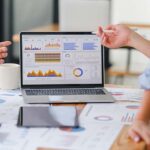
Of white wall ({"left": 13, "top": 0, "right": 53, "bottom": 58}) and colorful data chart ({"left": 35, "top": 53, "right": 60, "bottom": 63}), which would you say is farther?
white wall ({"left": 13, "top": 0, "right": 53, "bottom": 58})

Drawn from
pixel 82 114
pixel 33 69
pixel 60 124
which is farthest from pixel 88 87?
pixel 60 124

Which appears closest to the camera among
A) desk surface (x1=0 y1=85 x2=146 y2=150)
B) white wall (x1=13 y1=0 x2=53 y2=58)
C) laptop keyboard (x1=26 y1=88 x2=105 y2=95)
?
desk surface (x1=0 y1=85 x2=146 y2=150)

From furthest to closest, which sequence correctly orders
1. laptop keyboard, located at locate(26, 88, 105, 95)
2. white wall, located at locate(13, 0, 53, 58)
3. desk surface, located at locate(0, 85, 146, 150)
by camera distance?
white wall, located at locate(13, 0, 53, 58)
laptop keyboard, located at locate(26, 88, 105, 95)
desk surface, located at locate(0, 85, 146, 150)

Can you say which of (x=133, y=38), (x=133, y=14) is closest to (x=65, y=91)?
(x=133, y=38)

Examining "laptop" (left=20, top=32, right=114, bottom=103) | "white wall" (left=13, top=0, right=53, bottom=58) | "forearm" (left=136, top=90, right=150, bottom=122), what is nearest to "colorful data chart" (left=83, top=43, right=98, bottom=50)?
"laptop" (left=20, top=32, right=114, bottom=103)

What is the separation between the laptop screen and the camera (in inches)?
71.0

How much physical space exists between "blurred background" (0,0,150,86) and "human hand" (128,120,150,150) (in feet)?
8.11

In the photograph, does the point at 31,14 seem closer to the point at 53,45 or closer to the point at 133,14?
the point at 133,14

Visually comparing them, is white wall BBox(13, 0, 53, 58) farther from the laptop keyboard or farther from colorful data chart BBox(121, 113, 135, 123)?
colorful data chart BBox(121, 113, 135, 123)

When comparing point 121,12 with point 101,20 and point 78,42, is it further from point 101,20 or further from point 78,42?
point 78,42

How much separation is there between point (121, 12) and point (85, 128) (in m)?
3.44

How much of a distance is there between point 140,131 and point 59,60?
2.16ft

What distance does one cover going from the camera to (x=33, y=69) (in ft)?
5.92

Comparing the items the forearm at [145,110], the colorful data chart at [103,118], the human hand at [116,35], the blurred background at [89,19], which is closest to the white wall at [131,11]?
the blurred background at [89,19]
